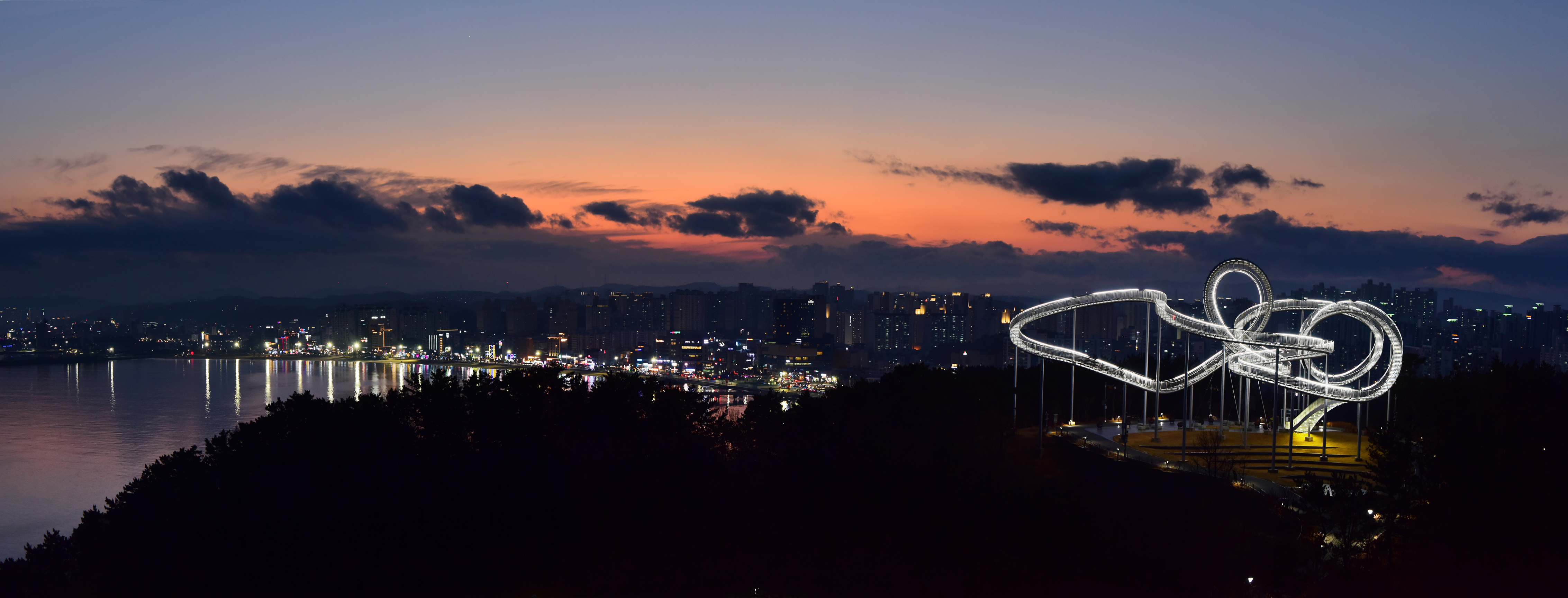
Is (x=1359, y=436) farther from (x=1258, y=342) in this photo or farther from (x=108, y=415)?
(x=108, y=415)

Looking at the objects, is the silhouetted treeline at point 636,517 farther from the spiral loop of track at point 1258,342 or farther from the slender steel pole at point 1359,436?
the spiral loop of track at point 1258,342

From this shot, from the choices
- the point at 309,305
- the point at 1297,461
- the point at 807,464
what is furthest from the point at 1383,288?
the point at 309,305

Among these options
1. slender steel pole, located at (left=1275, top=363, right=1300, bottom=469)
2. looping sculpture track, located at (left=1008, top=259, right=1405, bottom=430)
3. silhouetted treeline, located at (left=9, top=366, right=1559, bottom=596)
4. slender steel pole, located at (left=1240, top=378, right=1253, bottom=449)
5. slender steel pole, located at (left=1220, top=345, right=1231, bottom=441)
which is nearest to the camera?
silhouetted treeline, located at (left=9, top=366, right=1559, bottom=596)

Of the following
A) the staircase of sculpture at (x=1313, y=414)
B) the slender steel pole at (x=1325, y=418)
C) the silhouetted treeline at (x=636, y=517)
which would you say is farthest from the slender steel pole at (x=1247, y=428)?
the silhouetted treeline at (x=636, y=517)

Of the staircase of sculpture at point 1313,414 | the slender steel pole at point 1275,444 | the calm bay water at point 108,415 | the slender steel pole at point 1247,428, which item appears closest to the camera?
the slender steel pole at point 1275,444

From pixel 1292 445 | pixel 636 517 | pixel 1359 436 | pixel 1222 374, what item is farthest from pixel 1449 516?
pixel 636 517

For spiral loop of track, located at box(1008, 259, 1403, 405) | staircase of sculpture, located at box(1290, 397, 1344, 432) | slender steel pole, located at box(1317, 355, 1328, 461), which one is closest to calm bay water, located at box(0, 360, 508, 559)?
spiral loop of track, located at box(1008, 259, 1403, 405)

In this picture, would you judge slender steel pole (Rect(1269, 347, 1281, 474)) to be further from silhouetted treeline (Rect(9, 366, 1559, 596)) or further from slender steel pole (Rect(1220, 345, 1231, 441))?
silhouetted treeline (Rect(9, 366, 1559, 596))
